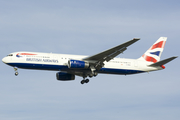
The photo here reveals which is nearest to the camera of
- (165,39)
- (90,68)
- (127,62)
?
(90,68)

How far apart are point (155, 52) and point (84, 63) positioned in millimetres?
15450

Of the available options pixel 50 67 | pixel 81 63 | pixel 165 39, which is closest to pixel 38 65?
pixel 50 67

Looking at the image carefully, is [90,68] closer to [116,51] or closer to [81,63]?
[81,63]

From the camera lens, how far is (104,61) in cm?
4709

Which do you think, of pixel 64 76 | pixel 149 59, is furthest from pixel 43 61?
pixel 149 59

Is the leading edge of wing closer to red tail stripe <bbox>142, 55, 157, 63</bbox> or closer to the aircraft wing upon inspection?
the aircraft wing

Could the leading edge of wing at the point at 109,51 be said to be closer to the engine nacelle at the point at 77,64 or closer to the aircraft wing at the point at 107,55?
the aircraft wing at the point at 107,55

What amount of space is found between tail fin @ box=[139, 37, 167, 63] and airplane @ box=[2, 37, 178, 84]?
1.42 metres

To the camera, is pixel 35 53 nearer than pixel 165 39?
Yes

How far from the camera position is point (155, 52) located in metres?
53.9

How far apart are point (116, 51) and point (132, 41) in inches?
192

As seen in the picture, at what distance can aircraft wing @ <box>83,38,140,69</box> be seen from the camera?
41375 millimetres

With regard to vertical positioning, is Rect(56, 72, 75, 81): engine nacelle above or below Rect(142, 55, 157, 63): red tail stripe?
below

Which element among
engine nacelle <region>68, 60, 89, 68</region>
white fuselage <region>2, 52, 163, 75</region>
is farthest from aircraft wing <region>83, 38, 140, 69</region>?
white fuselage <region>2, 52, 163, 75</region>
